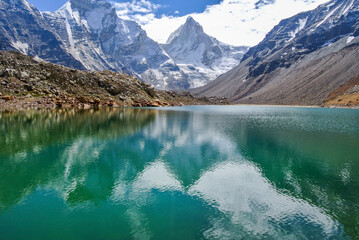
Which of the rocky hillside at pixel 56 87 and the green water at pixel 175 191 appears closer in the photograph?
the green water at pixel 175 191

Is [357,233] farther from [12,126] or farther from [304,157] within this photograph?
[12,126]

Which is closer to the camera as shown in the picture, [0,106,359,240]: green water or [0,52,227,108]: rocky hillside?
[0,106,359,240]: green water

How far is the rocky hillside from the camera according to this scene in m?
102

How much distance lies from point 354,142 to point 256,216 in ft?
118

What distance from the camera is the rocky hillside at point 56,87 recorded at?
333 feet

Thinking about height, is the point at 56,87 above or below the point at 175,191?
above

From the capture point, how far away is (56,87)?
120312 millimetres

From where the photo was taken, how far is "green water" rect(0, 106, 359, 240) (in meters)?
14.4

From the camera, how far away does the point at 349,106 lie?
553ft

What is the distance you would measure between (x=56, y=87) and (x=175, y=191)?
394ft

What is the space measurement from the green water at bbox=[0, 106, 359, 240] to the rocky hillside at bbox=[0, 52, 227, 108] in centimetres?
7622

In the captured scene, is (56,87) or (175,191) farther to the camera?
(56,87)

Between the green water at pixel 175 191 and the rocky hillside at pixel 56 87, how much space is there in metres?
76.2

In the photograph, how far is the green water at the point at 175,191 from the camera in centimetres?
1443
